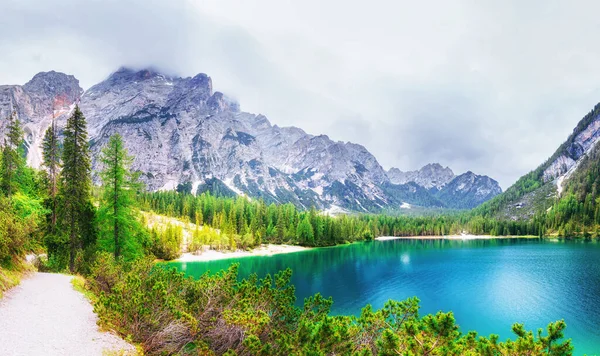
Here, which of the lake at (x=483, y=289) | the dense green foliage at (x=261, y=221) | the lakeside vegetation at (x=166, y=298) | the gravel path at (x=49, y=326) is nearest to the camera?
the lakeside vegetation at (x=166, y=298)

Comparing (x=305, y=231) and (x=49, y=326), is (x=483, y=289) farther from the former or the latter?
(x=305, y=231)

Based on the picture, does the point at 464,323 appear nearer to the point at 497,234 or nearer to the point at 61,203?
the point at 61,203

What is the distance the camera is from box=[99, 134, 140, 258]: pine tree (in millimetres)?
29141

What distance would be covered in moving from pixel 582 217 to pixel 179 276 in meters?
218

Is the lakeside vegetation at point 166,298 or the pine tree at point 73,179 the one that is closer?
the lakeside vegetation at point 166,298

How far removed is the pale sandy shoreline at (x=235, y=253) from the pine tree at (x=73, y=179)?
53969 mm

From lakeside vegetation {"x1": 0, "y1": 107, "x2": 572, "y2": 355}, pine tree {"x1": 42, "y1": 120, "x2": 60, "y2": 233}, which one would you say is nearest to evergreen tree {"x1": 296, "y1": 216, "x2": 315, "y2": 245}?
lakeside vegetation {"x1": 0, "y1": 107, "x2": 572, "y2": 355}

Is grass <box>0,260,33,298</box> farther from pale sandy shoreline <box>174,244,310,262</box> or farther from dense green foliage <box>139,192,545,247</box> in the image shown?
dense green foliage <box>139,192,545,247</box>

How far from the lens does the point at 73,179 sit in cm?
2820

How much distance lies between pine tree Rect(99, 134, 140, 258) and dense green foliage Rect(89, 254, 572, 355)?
16474mm

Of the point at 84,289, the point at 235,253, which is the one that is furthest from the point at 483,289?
the point at 235,253

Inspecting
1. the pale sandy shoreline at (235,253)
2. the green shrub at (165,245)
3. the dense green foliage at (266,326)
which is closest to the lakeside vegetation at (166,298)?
the dense green foliage at (266,326)

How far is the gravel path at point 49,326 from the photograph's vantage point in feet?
34.5

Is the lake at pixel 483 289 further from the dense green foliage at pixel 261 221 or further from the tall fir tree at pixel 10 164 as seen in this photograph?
the dense green foliage at pixel 261 221
